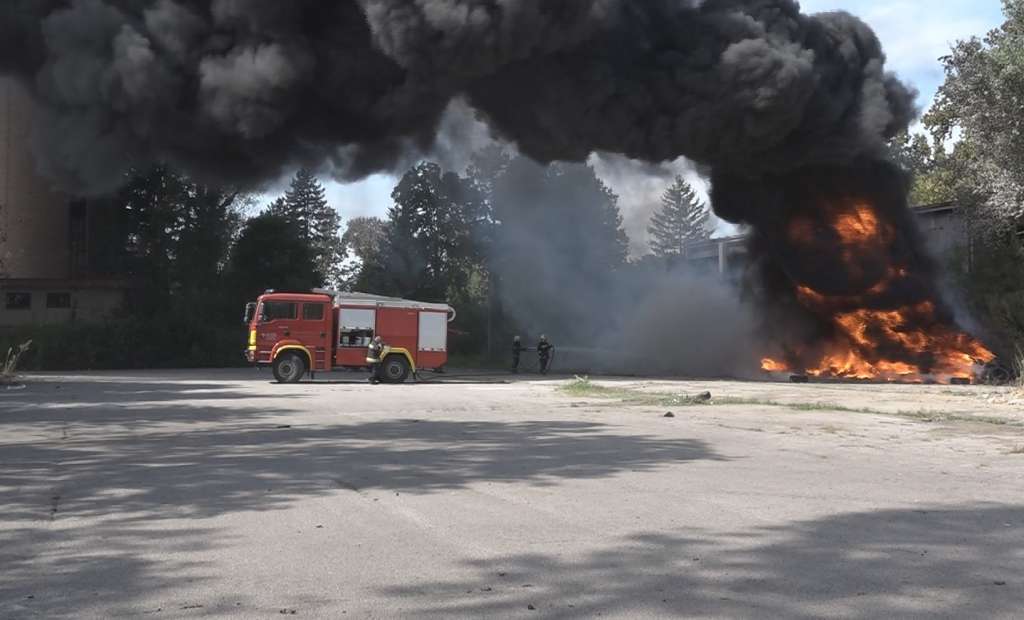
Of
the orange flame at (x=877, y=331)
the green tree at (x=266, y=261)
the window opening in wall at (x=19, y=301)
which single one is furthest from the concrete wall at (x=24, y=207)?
the orange flame at (x=877, y=331)

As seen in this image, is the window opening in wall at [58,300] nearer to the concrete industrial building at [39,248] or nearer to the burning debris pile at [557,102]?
the concrete industrial building at [39,248]

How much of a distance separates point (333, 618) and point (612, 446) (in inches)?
294

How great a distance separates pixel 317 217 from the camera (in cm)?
7638

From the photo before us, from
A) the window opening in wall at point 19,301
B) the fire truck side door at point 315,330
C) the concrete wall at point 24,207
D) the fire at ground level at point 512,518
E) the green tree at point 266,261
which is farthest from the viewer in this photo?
the green tree at point 266,261

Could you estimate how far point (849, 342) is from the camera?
29.8 m

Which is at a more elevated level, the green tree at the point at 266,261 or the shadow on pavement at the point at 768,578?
the green tree at the point at 266,261

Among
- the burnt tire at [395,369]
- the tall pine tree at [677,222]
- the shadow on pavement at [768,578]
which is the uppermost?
the tall pine tree at [677,222]

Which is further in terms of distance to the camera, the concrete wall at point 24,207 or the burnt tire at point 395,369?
the concrete wall at point 24,207

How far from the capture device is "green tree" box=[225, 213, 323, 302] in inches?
1854

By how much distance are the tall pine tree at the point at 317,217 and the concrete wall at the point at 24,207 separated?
24543 mm

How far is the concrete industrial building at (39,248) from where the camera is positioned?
140 feet

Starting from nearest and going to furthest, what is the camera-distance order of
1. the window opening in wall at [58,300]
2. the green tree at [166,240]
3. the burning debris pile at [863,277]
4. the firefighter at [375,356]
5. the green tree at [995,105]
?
the green tree at [995,105]
the firefighter at [375,356]
the burning debris pile at [863,277]
the window opening in wall at [58,300]
the green tree at [166,240]

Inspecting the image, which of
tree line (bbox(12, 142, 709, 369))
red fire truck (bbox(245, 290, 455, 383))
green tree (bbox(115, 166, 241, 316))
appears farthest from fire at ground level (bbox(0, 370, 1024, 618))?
green tree (bbox(115, 166, 241, 316))

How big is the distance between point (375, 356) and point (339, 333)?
1.35m
